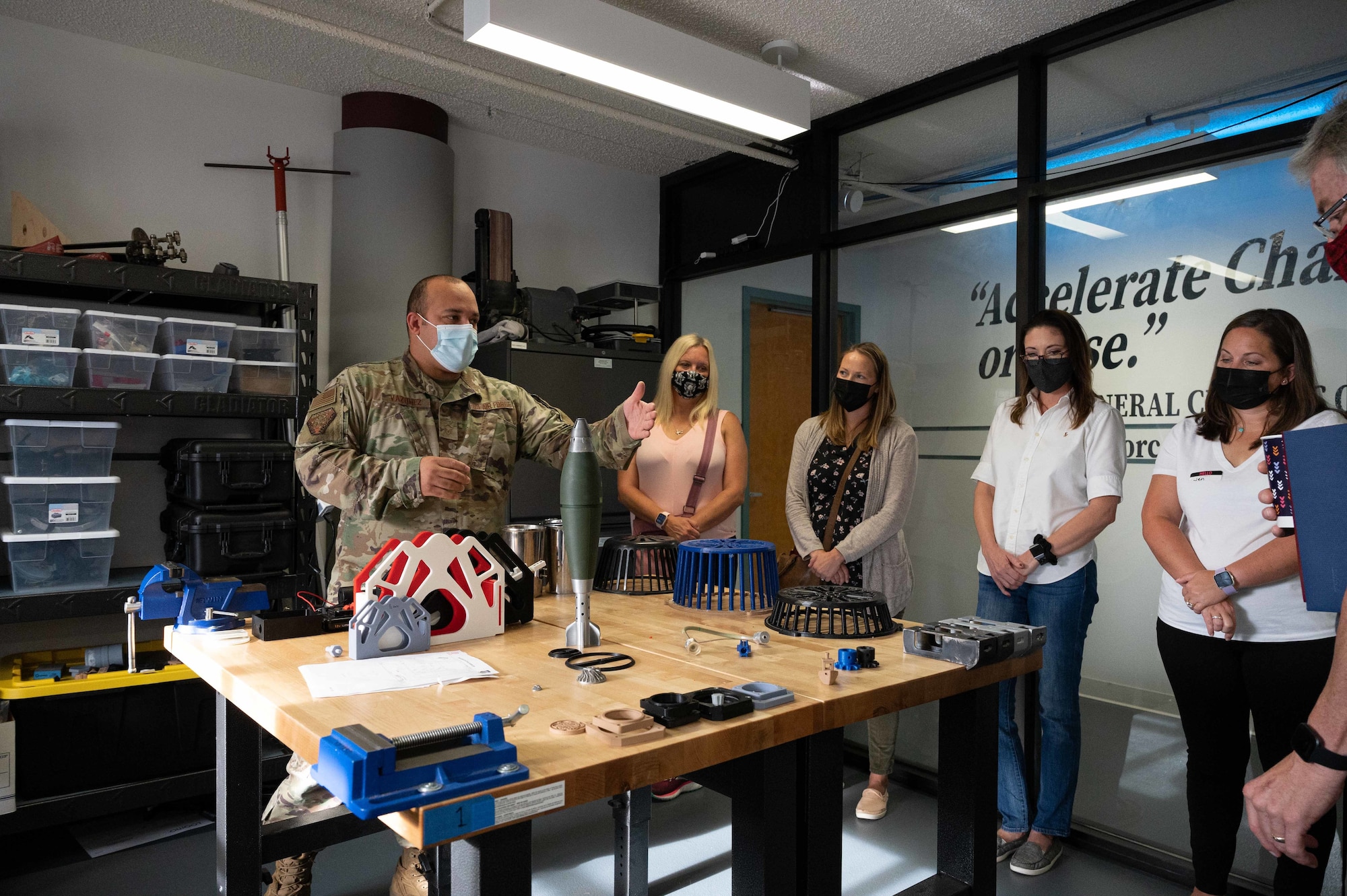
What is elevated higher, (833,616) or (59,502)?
(59,502)

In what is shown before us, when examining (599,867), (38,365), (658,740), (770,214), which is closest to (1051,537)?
(599,867)

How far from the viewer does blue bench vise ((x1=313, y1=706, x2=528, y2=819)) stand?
79 cm

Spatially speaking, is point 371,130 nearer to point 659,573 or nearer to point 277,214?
point 277,214

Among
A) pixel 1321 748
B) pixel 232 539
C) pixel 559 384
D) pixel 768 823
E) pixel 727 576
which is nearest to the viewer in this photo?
pixel 1321 748

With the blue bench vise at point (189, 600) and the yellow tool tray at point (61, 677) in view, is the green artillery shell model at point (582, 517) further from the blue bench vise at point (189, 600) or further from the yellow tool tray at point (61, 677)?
the yellow tool tray at point (61, 677)

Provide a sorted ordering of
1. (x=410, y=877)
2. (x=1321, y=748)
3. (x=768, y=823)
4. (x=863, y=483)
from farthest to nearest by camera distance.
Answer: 1. (x=863, y=483)
2. (x=410, y=877)
3. (x=768, y=823)
4. (x=1321, y=748)

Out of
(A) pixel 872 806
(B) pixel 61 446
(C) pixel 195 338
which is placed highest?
(C) pixel 195 338

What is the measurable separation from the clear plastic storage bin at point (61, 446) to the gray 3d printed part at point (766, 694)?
99.2 inches

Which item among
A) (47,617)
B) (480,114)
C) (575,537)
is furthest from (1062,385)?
(47,617)

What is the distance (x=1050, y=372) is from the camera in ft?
8.45

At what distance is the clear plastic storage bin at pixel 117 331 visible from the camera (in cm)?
274

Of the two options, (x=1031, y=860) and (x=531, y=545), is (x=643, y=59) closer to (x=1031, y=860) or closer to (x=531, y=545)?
(x=531, y=545)

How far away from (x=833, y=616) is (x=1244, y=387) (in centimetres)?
131

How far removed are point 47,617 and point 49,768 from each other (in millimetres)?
456
